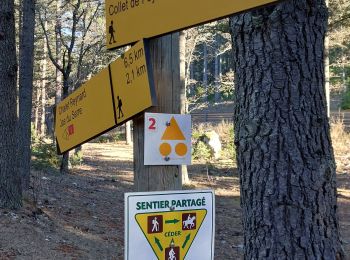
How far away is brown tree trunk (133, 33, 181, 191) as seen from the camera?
8.68 feet

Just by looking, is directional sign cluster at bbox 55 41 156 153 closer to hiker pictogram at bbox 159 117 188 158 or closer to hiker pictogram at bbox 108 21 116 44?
hiker pictogram at bbox 108 21 116 44

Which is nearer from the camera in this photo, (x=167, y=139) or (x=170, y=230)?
(x=170, y=230)

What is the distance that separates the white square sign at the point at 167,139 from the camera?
2580mm

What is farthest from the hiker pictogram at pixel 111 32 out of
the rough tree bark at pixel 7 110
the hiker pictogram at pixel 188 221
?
the rough tree bark at pixel 7 110

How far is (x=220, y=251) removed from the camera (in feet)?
27.7

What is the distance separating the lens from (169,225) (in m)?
2.50

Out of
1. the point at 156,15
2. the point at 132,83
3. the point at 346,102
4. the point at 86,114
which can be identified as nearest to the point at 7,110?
the point at 86,114

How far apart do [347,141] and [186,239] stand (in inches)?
788

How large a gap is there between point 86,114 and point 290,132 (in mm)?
1103

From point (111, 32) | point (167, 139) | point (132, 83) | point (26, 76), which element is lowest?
point (167, 139)

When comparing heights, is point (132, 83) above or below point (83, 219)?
above

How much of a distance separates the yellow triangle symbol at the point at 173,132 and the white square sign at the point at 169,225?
0.96ft

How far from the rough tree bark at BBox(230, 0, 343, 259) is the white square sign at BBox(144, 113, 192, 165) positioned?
1.20 feet

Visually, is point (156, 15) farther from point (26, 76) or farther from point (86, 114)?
point (26, 76)
